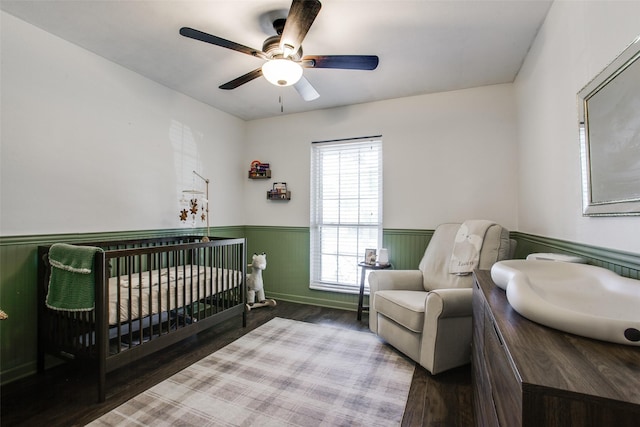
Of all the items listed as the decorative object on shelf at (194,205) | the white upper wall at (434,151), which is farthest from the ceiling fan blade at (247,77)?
the decorative object on shelf at (194,205)

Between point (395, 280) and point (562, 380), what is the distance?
207cm

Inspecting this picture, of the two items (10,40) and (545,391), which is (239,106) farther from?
(545,391)

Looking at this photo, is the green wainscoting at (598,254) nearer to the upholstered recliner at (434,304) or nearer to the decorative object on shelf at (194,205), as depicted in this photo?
the upholstered recliner at (434,304)

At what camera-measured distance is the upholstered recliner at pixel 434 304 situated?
194 cm

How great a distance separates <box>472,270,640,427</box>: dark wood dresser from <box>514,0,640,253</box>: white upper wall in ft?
2.23

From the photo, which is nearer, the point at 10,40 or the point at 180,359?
the point at 10,40

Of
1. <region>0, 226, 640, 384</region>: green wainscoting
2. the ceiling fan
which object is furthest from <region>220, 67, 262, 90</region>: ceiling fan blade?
<region>0, 226, 640, 384</region>: green wainscoting

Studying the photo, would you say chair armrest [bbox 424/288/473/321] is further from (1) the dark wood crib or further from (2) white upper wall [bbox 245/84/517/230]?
(1) the dark wood crib

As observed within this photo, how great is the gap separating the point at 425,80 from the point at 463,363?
2.41 meters

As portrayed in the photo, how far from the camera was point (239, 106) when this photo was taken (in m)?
3.47

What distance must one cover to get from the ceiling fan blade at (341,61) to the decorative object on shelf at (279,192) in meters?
1.94

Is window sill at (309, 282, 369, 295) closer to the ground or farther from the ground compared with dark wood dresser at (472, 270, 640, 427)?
closer to the ground

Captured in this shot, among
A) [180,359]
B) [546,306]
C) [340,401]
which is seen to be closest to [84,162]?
[180,359]

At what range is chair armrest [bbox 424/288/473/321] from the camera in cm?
191
